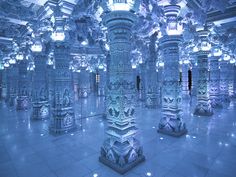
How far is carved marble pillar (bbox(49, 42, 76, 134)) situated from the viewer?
22.6ft

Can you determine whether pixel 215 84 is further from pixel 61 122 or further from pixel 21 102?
pixel 21 102

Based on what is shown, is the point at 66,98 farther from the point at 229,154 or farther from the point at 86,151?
the point at 229,154

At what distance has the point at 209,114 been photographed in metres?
→ 9.87

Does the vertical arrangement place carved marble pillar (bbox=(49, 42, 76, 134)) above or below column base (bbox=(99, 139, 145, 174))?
above

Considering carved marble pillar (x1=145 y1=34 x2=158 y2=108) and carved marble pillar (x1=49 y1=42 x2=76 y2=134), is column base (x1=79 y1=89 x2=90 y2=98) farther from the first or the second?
carved marble pillar (x1=49 y1=42 x2=76 y2=134)

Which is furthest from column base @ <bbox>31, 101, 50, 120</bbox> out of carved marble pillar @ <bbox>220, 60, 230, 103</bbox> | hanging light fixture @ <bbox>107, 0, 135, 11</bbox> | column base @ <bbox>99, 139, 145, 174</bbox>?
carved marble pillar @ <bbox>220, 60, 230, 103</bbox>

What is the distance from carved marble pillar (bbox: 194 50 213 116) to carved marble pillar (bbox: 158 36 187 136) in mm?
4201

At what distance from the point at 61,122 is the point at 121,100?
12.8 feet

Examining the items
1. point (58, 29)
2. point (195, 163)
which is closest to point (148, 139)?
point (195, 163)

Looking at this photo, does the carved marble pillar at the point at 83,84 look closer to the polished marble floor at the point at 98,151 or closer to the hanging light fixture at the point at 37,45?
the hanging light fixture at the point at 37,45

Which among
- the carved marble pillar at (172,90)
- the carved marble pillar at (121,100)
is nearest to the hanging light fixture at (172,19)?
the carved marble pillar at (172,90)

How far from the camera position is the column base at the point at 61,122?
270 inches

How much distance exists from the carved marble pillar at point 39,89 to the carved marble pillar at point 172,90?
686 centimetres

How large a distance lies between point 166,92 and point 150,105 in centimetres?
619
